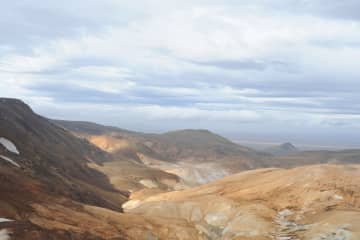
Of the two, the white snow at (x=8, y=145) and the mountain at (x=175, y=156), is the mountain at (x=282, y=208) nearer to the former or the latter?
the white snow at (x=8, y=145)

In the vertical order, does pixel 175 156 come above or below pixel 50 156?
below

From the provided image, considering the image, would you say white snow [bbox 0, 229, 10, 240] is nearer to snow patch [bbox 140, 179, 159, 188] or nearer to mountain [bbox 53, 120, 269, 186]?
snow patch [bbox 140, 179, 159, 188]

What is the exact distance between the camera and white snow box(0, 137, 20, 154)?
64.9 m

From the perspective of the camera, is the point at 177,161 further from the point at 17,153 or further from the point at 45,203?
the point at 45,203

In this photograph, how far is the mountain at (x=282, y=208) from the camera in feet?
124

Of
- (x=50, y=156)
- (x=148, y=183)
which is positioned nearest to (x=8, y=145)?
(x=50, y=156)

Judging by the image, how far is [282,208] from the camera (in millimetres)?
44500

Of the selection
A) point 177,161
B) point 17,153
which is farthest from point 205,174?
point 17,153

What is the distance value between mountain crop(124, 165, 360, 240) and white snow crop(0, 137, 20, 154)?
24.7 m

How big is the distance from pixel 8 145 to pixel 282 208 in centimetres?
4169

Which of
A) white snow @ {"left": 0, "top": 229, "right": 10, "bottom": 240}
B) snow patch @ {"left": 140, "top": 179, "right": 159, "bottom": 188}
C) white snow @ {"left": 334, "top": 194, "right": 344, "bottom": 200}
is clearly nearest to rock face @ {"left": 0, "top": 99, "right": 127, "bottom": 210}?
snow patch @ {"left": 140, "top": 179, "right": 159, "bottom": 188}

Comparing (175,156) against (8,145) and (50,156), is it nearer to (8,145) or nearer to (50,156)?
(50,156)

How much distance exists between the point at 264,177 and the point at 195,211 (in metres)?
12.6

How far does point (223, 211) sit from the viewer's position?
149 feet
